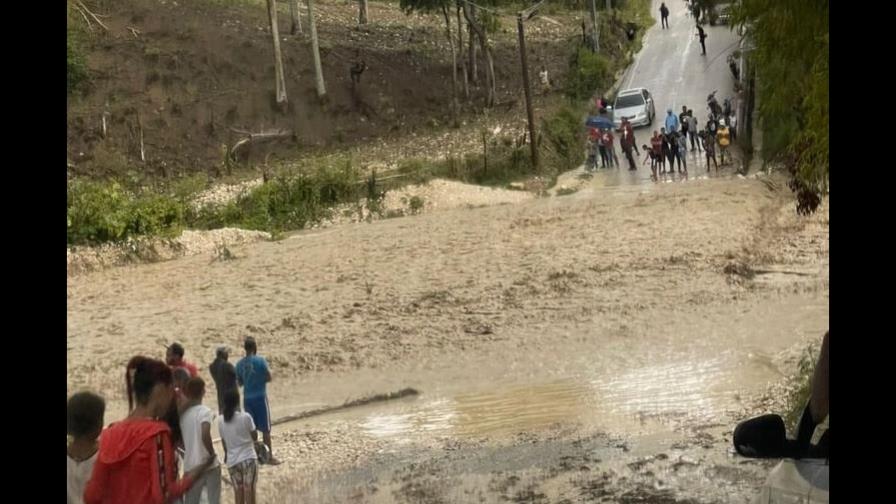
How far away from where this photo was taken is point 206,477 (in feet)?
23.9

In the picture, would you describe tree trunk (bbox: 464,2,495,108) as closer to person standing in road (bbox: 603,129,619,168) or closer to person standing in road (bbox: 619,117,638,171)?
person standing in road (bbox: 603,129,619,168)

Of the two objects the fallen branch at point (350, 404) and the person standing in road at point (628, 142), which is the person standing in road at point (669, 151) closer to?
the person standing in road at point (628, 142)

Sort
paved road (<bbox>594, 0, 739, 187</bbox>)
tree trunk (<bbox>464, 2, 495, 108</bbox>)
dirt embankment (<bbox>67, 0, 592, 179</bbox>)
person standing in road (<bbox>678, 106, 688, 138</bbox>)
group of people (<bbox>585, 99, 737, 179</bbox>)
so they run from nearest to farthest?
group of people (<bbox>585, 99, 737, 179</bbox>)
person standing in road (<bbox>678, 106, 688, 138</bbox>)
paved road (<bbox>594, 0, 739, 187</bbox>)
tree trunk (<bbox>464, 2, 495, 108</bbox>)
dirt embankment (<bbox>67, 0, 592, 179</bbox>)

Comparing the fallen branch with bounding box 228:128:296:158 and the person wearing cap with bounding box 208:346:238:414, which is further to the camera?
the fallen branch with bounding box 228:128:296:158

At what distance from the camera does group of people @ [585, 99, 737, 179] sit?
30.2 metres

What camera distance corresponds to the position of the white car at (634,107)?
113 feet

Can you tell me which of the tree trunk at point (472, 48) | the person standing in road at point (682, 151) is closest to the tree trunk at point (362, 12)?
the tree trunk at point (472, 48)

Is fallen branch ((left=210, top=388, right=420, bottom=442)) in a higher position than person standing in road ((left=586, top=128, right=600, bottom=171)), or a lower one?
lower

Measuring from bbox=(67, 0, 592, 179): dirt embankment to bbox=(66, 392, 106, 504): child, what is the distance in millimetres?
29366

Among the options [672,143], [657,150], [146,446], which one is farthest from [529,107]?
[146,446]

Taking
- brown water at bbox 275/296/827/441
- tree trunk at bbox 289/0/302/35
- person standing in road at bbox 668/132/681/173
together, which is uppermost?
tree trunk at bbox 289/0/302/35

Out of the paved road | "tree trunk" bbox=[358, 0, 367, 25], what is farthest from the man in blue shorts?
"tree trunk" bbox=[358, 0, 367, 25]

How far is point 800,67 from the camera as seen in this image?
366 inches

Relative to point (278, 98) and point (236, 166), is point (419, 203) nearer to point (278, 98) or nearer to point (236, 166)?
point (236, 166)
